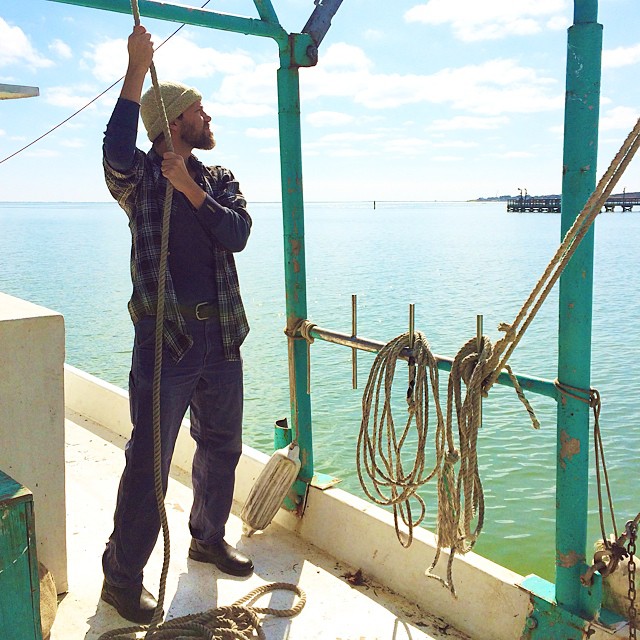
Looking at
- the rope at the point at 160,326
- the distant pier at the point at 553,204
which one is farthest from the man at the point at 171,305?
the distant pier at the point at 553,204

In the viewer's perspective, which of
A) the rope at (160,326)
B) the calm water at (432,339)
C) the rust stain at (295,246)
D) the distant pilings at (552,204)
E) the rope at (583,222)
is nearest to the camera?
the rope at (583,222)

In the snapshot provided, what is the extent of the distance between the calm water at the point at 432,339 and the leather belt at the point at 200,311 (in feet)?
12.0

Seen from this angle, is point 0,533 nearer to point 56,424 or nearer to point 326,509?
point 56,424

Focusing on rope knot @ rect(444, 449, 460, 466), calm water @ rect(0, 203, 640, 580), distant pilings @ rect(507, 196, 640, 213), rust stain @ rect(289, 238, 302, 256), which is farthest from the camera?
distant pilings @ rect(507, 196, 640, 213)

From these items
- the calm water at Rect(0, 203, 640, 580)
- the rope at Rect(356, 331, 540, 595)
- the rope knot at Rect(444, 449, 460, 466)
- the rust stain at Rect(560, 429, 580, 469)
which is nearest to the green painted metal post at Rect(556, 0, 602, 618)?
the rust stain at Rect(560, 429, 580, 469)

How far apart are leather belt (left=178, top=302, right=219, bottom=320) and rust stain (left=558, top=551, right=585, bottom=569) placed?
139 cm

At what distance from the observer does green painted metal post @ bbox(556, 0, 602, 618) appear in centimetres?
197

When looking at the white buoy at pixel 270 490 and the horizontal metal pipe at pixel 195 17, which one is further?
the white buoy at pixel 270 490

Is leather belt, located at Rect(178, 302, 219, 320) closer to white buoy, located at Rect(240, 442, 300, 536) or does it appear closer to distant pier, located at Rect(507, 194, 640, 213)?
white buoy, located at Rect(240, 442, 300, 536)

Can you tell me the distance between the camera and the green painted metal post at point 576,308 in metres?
1.97

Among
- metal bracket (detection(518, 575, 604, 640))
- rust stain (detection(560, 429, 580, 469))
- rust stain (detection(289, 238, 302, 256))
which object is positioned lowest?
metal bracket (detection(518, 575, 604, 640))

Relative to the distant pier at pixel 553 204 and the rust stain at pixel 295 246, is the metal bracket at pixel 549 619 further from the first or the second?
the distant pier at pixel 553 204

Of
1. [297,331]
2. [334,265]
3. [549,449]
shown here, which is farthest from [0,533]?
[334,265]

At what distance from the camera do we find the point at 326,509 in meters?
3.00
